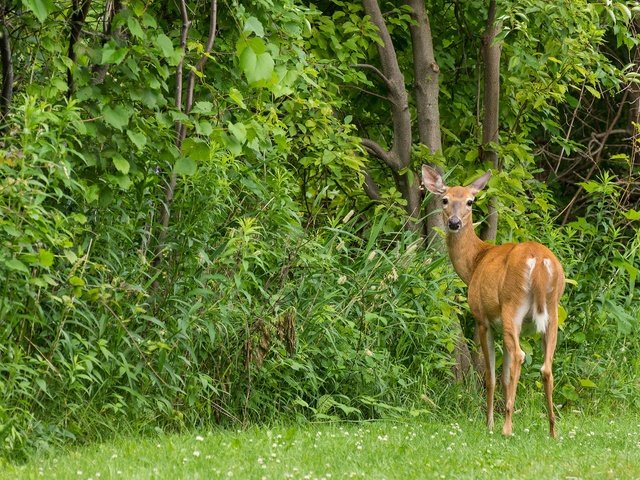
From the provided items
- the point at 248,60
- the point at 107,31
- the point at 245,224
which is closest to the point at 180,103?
the point at 107,31

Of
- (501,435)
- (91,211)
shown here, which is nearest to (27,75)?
(91,211)

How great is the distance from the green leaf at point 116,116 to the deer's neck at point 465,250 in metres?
3.16

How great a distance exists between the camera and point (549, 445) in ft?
23.4

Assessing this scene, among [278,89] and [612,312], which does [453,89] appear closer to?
[612,312]

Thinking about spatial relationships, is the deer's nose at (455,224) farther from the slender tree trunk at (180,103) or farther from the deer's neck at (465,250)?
the slender tree trunk at (180,103)

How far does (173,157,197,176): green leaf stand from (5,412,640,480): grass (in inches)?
60.6

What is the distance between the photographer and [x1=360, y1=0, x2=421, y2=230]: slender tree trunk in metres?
10.1

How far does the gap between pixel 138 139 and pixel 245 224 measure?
41.1 inches

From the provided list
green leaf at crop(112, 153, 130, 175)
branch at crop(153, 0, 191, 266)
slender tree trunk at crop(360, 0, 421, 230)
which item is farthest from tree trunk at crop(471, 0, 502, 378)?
green leaf at crop(112, 153, 130, 175)

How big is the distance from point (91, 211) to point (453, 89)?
4.85m

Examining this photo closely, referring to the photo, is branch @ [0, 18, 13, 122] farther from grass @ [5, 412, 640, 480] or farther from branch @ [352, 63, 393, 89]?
branch @ [352, 63, 393, 89]

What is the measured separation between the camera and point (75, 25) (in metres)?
7.19

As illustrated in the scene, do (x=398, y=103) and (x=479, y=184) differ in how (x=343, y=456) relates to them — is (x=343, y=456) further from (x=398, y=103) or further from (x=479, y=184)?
(x=398, y=103)

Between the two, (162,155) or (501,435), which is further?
(501,435)
